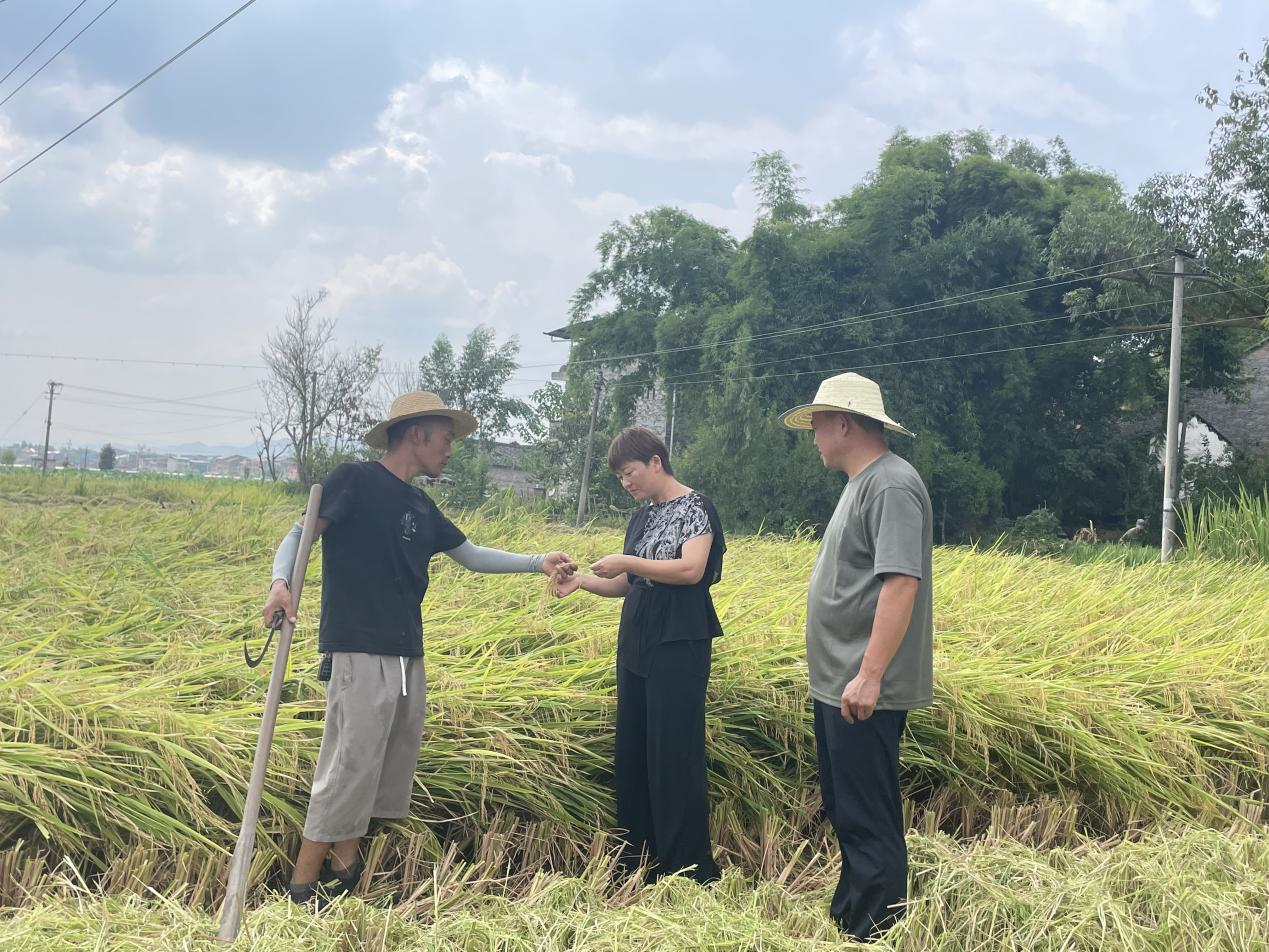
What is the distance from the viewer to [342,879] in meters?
2.71

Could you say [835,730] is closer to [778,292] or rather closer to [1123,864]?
[1123,864]

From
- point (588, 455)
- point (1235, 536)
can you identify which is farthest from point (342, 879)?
point (588, 455)

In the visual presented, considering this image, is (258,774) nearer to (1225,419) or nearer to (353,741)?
(353,741)

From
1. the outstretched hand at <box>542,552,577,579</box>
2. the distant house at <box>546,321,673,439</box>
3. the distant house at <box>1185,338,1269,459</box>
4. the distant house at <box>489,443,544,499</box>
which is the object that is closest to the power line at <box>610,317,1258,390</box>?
the distant house at <box>546,321,673,439</box>

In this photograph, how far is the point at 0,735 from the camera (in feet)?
9.85

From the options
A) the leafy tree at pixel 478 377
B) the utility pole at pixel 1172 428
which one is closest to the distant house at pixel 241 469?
the leafy tree at pixel 478 377

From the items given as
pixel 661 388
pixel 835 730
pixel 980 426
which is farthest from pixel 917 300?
pixel 835 730

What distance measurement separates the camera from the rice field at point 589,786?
2.46 metres

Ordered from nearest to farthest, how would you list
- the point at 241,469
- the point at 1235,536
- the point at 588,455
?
the point at 1235,536
the point at 588,455
the point at 241,469

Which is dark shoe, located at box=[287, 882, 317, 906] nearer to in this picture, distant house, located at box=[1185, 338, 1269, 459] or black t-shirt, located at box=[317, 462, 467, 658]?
black t-shirt, located at box=[317, 462, 467, 658]

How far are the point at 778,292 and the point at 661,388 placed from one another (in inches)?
190

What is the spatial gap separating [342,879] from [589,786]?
2.75 ft

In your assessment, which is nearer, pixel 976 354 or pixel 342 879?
pixel 342 879

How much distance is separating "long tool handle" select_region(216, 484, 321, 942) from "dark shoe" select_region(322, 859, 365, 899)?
327 millimetres
